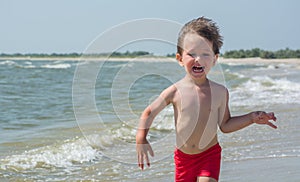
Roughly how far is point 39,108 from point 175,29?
8.98m

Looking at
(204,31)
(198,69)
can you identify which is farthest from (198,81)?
(204,31)

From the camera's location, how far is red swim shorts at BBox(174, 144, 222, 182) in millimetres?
3162

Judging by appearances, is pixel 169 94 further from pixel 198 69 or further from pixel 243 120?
pixel 243 120

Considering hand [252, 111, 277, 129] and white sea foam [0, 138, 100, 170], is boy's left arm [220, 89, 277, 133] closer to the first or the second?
hand [252, 111, 277, 129]

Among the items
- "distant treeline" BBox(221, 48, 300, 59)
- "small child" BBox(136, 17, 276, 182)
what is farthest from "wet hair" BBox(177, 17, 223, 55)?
"distant treeline" BBox(221, 48, 300, 59)

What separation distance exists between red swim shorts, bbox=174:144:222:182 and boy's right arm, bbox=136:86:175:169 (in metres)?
0.39

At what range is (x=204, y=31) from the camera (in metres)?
3.17

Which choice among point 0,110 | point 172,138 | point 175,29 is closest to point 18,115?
point 0,110

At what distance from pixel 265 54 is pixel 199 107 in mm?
91939

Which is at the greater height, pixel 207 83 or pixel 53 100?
pixel 207 83

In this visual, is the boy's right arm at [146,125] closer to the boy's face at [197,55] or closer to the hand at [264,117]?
the boy's face at [197,55]

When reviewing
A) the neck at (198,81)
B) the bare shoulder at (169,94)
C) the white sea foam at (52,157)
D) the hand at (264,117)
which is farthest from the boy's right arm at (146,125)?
the white sea foam at (52,157)

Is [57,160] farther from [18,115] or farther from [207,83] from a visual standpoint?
[18,115]

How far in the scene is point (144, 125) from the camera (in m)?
2.97
